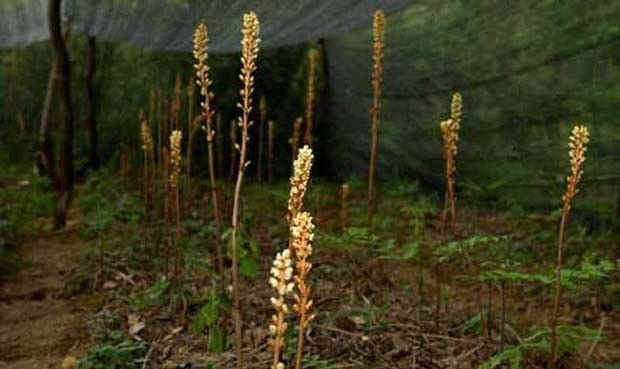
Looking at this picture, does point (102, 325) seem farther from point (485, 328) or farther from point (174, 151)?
point (485, 328)

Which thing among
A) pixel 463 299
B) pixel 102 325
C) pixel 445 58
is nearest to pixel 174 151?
pixel 102 325

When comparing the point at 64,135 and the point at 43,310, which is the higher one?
the point at 64,135

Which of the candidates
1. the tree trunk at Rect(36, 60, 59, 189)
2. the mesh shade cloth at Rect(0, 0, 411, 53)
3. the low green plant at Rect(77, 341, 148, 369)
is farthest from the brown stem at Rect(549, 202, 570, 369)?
the tree trunk at Rect(36, 60, 59, 189)

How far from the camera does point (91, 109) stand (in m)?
6.81

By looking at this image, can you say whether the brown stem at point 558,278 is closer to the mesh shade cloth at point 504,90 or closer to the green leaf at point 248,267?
the green leaf at point 248,267

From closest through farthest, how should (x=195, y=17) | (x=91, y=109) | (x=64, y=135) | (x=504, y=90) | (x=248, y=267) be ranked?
(x=248, y=267)
(x=195, y=17)
(x=504, y=90)
(x=64, y=135)
(x=91, y=109)

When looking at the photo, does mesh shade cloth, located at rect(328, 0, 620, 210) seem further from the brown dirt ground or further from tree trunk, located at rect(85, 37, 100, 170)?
tree trunk, located at rect(85, 37, 100, 170)

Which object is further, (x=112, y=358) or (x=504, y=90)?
(x=504, y=90)

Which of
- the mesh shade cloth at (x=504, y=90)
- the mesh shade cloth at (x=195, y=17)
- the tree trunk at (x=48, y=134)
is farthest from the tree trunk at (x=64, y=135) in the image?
the mesh shade cloth at (x=504, y=90)

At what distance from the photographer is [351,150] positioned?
626 centimetres

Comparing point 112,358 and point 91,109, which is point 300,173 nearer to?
point 112,358

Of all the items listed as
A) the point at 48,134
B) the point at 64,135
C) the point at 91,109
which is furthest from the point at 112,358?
the point at 91,109

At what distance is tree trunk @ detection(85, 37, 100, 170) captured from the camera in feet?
21.8

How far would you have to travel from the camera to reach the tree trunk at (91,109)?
6652 mm
